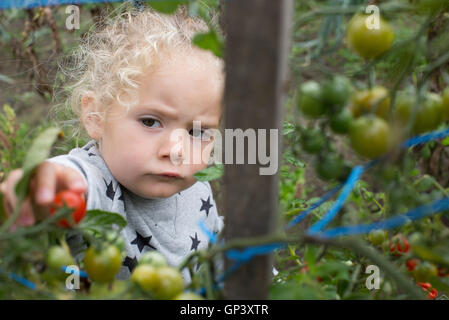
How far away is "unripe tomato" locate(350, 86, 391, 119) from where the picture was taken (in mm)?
560

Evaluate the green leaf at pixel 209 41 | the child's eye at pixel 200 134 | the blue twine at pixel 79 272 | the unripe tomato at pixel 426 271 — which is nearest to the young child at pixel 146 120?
the child's eye at pixel 200 134

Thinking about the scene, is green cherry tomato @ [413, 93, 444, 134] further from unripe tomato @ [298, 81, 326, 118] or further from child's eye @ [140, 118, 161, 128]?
child's eye @ [140, 118, 161, 128]

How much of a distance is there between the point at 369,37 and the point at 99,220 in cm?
44

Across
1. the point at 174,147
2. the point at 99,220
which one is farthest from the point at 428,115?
the point at 174,147

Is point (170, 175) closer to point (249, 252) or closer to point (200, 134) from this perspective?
point (200, 134)

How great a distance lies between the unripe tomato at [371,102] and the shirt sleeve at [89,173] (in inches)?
21.8

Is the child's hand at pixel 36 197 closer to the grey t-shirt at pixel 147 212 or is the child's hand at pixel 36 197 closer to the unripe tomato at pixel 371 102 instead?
the grey t-shirt at pixel 147 212

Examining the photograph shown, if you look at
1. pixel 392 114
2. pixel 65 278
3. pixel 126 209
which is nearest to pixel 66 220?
pixel 65 278

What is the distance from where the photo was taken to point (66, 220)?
64 cm

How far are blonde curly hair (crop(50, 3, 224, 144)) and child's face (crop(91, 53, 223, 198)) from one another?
0.04 m

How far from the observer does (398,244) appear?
0.86 m

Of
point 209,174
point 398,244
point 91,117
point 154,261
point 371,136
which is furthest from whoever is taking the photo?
point 91,117

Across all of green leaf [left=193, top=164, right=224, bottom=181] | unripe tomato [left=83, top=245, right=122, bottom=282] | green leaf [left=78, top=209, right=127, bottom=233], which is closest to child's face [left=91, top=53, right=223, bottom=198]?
green leaf [left=193, top=164, right=224, bottom=181]
